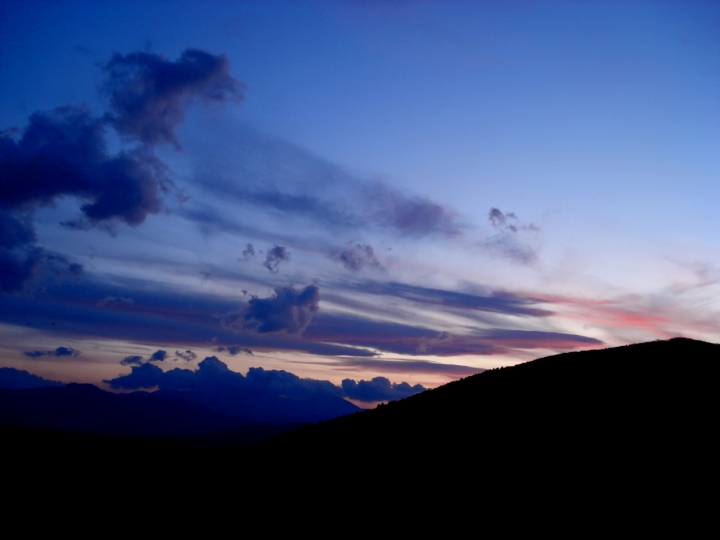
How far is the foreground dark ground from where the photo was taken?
22.2m

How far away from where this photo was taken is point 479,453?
26797mm

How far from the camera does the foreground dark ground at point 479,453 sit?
22172 millimetres

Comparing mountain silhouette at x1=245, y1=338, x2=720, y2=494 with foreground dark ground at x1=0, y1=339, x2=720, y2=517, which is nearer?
foreground dark ground at x1=0, y1=339, x2=720, y2=517

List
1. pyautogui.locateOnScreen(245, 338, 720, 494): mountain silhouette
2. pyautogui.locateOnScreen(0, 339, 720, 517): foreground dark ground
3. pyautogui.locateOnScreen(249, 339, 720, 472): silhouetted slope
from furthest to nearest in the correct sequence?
pyautogui.locateOnScreen(249, 339, 720, 472): silhouetted slope → pyautogui.locateOnScreen(245, 338, 720, 494): mountain silhouette → pyautogui.locateOnScreen(0, 339, 720, 517): foreground dark ground

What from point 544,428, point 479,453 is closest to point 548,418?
point 544,428

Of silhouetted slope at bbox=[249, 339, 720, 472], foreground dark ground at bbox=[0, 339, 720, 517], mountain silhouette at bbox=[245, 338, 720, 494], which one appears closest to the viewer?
foreground dark ground at bbox=[0, 339, 720, 517]

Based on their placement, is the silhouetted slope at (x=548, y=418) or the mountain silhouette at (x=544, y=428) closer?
the mountain silhouette at (x=544, y=428)

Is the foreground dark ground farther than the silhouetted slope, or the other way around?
the silhouetted slope

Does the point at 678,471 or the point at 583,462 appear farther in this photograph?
the point at 583,462

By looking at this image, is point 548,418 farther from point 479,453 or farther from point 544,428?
point 479,453

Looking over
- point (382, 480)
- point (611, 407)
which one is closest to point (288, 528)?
point (382, 480)

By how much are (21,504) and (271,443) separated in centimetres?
1814

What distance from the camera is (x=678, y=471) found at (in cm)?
2142

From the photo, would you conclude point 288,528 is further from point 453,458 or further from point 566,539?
point 566,539
